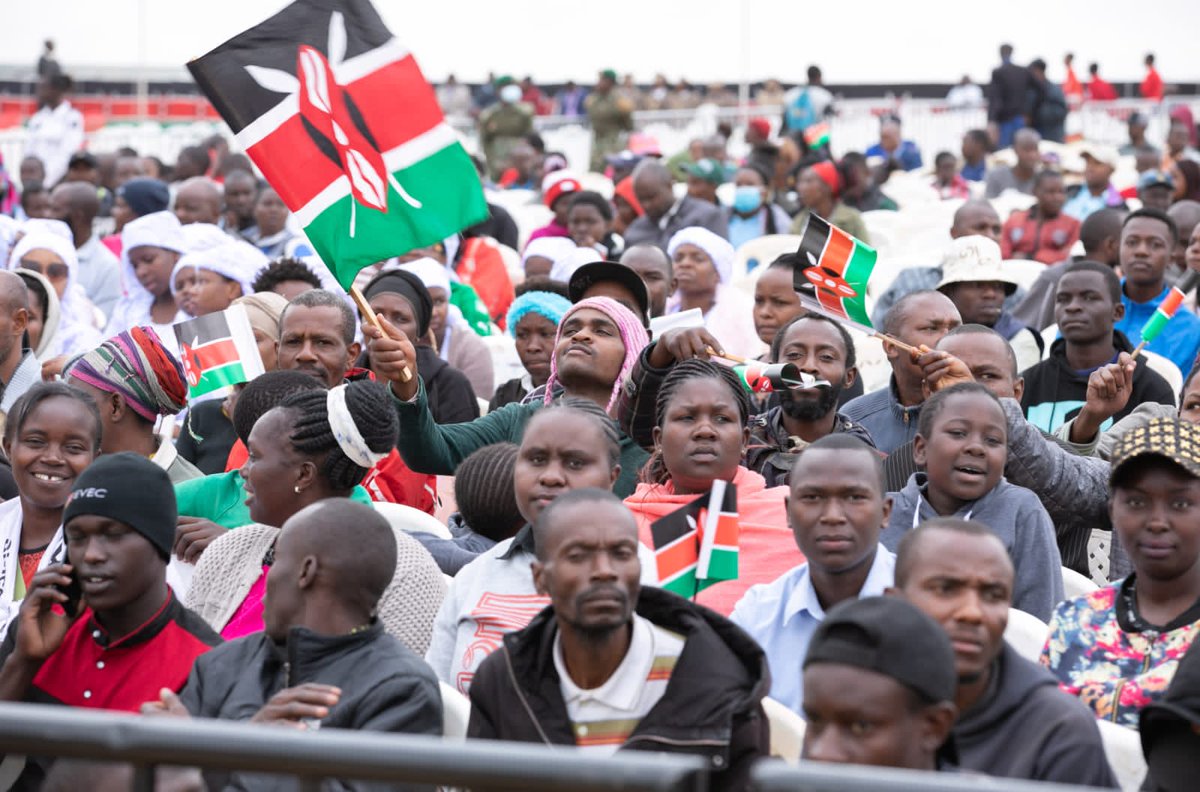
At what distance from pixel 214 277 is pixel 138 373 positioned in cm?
258

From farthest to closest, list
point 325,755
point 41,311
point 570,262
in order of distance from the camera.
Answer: point 570,262 → point 41,311 → point 325,755

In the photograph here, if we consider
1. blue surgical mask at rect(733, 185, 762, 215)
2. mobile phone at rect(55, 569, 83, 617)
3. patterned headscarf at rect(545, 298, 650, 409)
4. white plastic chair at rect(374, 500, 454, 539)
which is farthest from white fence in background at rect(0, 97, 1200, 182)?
mobile phone at rect(55, 569, 83, 617)

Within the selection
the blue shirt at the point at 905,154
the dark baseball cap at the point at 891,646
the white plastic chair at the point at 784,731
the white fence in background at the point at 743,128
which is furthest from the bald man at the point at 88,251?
the blue shirt at the point at 905,154

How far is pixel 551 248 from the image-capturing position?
1082 centimetres

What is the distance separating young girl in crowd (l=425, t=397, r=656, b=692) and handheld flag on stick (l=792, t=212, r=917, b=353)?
1633 mm

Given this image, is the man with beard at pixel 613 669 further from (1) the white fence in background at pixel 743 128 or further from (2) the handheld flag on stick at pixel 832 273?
(1) the white fence in background at pixel 743 128

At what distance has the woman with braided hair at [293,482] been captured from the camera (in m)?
4.66

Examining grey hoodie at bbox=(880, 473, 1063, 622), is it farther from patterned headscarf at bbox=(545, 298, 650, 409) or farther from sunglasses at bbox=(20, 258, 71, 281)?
sunglasses at bbox=(20, 258, 71, 281)

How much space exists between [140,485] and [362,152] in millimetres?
1805

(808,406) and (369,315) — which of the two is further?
(808,406)

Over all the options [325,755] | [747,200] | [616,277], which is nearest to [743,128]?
[747,200]

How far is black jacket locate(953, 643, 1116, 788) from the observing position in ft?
10.8

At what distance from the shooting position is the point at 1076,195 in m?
15.2

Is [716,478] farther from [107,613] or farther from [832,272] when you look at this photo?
[107,613]
